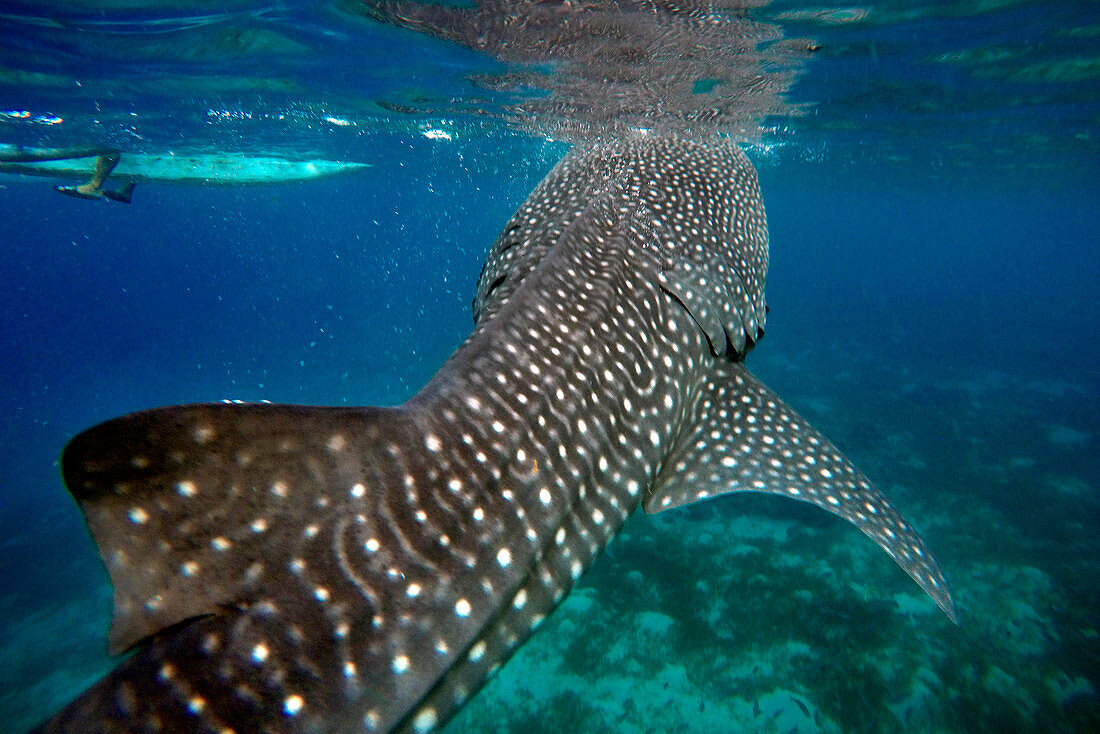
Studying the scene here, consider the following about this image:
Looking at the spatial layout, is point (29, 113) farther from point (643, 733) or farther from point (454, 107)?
point (643, 733)

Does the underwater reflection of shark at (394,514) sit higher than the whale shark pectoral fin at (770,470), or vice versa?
the underwater reflection of shark at (394,514)

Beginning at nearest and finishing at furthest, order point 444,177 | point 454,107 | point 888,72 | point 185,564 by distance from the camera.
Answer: point 185,564
point 888,72
point 454,107
point 444,177

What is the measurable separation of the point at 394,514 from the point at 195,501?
59 centimetres

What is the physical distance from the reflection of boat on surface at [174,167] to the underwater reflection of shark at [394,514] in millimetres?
19827

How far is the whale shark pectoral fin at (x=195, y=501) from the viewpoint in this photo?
1500 mm

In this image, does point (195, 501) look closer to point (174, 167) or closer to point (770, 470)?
point (770, 470)

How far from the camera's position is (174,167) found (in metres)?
22.4

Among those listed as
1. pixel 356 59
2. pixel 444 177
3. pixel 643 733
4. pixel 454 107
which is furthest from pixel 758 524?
pixel 444 177

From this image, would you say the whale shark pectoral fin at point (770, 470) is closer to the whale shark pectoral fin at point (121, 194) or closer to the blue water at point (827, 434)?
the blue water at point (827, 434)

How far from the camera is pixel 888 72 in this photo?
42.3ft

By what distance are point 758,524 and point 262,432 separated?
1099 centimetres

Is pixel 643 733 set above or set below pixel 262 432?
below

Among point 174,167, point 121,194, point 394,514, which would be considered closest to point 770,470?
point 394,514

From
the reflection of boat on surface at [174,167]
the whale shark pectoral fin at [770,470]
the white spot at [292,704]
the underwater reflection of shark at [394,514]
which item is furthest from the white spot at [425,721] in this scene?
the reflection of boat on surface at [174,167]
